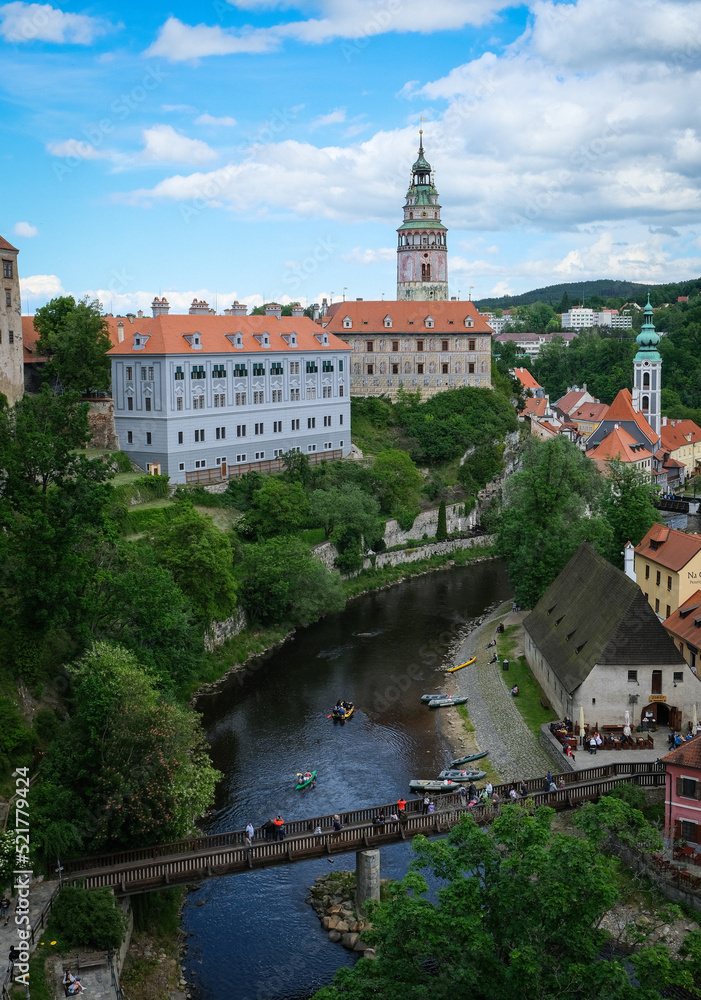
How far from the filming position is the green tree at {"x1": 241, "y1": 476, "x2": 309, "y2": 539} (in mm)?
59406

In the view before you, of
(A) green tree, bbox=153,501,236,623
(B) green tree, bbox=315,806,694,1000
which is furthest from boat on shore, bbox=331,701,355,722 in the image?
(B) green tree, bbox=315,806,694,1000

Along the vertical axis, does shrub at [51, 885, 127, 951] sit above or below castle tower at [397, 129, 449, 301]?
below

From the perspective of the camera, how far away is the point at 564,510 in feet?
172

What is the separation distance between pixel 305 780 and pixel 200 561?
14.9 m

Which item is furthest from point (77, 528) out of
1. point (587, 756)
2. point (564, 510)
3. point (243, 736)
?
point (564, 510)

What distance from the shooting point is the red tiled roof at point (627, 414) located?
321ft

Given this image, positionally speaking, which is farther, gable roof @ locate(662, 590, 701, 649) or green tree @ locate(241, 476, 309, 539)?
green tree @ locate(241, 476, 309, 539)

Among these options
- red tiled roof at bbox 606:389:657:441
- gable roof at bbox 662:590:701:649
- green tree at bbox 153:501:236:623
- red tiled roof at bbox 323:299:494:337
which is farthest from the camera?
red tiled roof at bbox 606:389:657:441

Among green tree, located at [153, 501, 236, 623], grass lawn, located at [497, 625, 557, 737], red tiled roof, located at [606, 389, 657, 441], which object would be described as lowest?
grass lawn, located at [497, 625, 557, 737]

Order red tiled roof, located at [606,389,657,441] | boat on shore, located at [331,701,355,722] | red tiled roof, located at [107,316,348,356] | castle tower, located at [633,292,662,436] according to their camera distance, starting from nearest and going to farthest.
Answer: boat on shore, located at [331,701,355,722] < red tiled roof, located at [107,316,348,356] < red tiled roof, located at [606,389,657,441] < castle tower, located at [633,292,662,436]

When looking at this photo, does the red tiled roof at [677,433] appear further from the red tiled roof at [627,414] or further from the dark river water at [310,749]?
the dark river water at [310,749]

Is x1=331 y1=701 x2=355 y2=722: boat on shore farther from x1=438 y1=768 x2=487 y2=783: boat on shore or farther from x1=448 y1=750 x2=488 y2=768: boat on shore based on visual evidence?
x1=438 y1=768 x2=487 y2=783: boat on shore

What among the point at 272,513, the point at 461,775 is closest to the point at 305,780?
the point at 461,775

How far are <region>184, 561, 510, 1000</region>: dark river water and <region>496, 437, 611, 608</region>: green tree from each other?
532 centimetres
